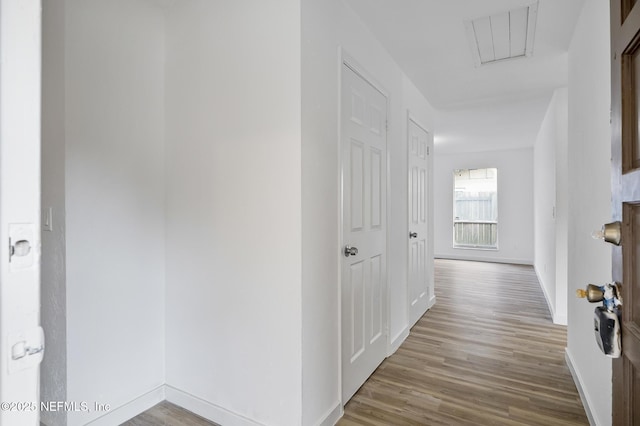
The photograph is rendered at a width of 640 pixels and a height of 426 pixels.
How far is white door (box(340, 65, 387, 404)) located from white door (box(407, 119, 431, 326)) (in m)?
0.83

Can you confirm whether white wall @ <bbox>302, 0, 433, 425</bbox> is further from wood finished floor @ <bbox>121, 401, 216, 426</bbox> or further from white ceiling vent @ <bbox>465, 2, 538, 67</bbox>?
white ceiling vent @ <bbox>465, 2, 538, 67</bbox>

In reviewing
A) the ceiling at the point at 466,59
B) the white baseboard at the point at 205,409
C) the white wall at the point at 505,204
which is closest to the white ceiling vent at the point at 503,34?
the ceiling at the point at 466,59

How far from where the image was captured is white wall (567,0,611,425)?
161cm

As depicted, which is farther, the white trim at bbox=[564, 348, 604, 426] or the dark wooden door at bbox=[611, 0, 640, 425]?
the white trim at bbox=[564, 348, 604, 426]

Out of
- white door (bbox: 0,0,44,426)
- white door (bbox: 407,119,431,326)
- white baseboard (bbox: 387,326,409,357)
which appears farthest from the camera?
white door (bbox: 407,119,431,326)

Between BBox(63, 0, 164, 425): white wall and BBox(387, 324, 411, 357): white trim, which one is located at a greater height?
BBox(63, 0, 164, 425): white wall

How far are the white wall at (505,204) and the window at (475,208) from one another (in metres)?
0.10

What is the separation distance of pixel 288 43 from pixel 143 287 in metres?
1.63

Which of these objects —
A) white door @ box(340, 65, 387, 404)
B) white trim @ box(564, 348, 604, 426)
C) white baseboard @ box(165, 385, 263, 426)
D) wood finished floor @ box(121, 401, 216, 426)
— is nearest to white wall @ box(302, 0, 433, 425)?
white door @ box(340, 65, 387, 404)

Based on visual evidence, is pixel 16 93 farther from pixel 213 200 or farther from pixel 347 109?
pixel 347 109

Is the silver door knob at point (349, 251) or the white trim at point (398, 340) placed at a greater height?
the silver door knob at point (349, 251)

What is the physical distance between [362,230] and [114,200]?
1.51 meters

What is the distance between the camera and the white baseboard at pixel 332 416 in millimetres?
1770

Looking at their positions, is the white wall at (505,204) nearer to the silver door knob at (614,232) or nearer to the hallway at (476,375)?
the hallway at (476,375)
